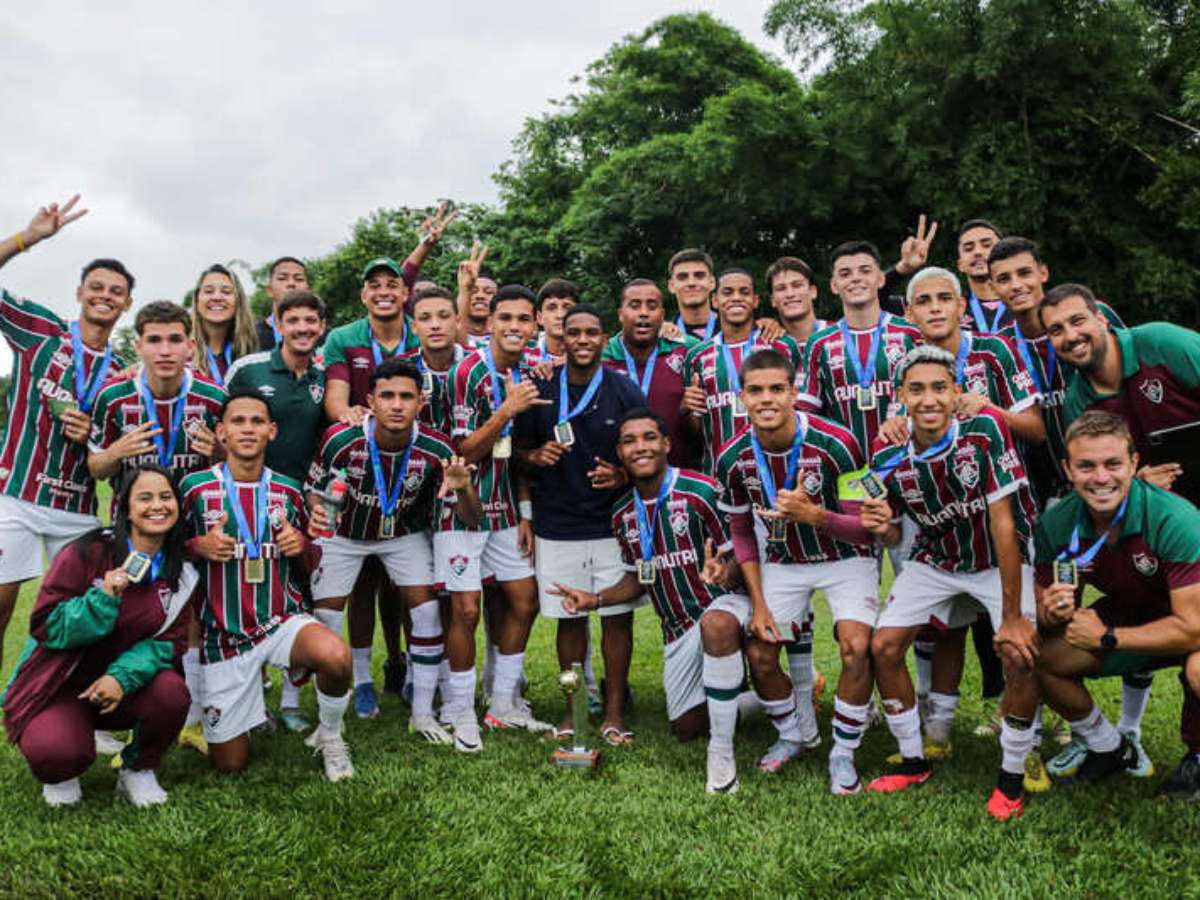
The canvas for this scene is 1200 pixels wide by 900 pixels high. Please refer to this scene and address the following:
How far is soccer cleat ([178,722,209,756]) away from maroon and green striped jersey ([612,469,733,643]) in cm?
279

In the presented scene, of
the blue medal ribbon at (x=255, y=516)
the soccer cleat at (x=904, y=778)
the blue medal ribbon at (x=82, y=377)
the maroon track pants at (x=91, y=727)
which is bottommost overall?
the soccer cleat at (x=904, y=778)

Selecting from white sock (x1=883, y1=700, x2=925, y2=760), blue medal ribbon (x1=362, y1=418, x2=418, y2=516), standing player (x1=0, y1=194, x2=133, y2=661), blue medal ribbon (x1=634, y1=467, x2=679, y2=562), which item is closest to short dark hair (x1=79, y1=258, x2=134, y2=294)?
standing player (x1=0, y1=194, x2=133, y2=661)

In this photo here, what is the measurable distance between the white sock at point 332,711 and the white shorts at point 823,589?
7.78 ft

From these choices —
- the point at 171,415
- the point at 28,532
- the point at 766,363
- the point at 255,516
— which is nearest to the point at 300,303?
the point at 171,415

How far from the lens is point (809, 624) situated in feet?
17.6

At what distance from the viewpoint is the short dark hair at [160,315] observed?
17.0 ft

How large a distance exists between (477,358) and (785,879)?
11.8 feet

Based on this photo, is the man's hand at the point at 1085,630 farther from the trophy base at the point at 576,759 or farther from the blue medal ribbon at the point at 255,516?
the blue medal ribbon at the point at 255,516

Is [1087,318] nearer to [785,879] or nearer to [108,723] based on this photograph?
[785,879]

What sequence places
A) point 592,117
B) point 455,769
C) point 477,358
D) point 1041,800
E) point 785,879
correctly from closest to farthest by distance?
point 785,879
point 1041,800
point 455,769
point 477,358
point 592,117

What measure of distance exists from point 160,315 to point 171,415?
574mm

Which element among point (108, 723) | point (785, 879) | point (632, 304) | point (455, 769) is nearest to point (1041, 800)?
point (785, 879)

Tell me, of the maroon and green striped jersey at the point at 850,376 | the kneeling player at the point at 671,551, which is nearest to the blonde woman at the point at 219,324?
the kneeling player at the point at 671,551

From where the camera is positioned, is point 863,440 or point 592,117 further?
point 592,117
